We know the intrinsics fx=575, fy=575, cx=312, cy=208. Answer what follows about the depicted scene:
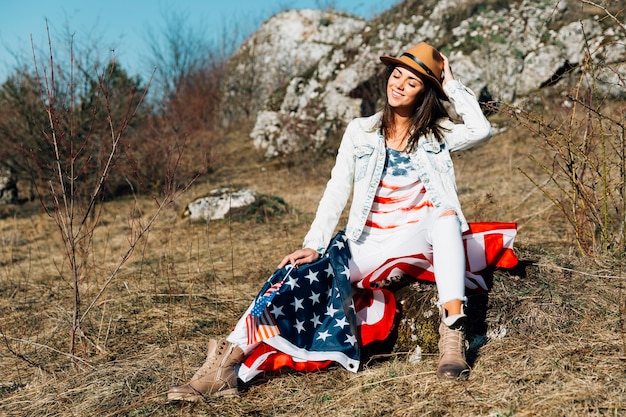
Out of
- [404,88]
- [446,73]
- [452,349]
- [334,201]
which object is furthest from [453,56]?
[452,349]

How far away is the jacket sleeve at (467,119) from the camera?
9.10 feet

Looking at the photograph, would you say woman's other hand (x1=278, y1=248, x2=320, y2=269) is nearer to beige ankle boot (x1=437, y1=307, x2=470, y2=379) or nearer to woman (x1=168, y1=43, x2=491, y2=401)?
woman (x1=168, y1=43, x2=491, y2=401)

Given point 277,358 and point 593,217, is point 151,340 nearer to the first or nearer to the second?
point 277,358

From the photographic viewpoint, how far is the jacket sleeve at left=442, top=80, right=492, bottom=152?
2773 millimetres

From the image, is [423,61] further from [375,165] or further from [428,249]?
[428,249]

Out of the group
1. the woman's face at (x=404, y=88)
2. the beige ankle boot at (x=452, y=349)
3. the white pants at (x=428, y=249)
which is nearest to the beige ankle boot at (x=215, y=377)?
the white pants at (x=428, y=249)

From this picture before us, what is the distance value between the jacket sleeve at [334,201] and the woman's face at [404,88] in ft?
0.81

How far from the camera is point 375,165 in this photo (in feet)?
9.41

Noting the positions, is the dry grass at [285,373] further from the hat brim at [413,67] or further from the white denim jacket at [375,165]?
the hat brim at [413,67]

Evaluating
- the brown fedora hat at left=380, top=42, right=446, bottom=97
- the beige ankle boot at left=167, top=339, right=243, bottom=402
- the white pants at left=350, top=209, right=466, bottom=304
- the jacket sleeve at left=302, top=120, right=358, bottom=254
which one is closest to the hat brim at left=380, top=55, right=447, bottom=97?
the brown fedora hat at left=380, top=42, right=446, bottom=97

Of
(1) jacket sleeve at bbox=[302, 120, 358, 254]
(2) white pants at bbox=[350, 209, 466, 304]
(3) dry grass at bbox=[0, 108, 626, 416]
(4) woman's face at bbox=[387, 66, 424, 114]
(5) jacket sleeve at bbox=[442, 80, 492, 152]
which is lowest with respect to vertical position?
(3) dry grass at bbox=[0, 108, 626, 416]

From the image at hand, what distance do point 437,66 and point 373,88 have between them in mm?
7817

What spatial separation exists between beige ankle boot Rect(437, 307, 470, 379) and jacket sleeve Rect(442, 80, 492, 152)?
0.85 m

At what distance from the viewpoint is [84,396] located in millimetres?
2697
